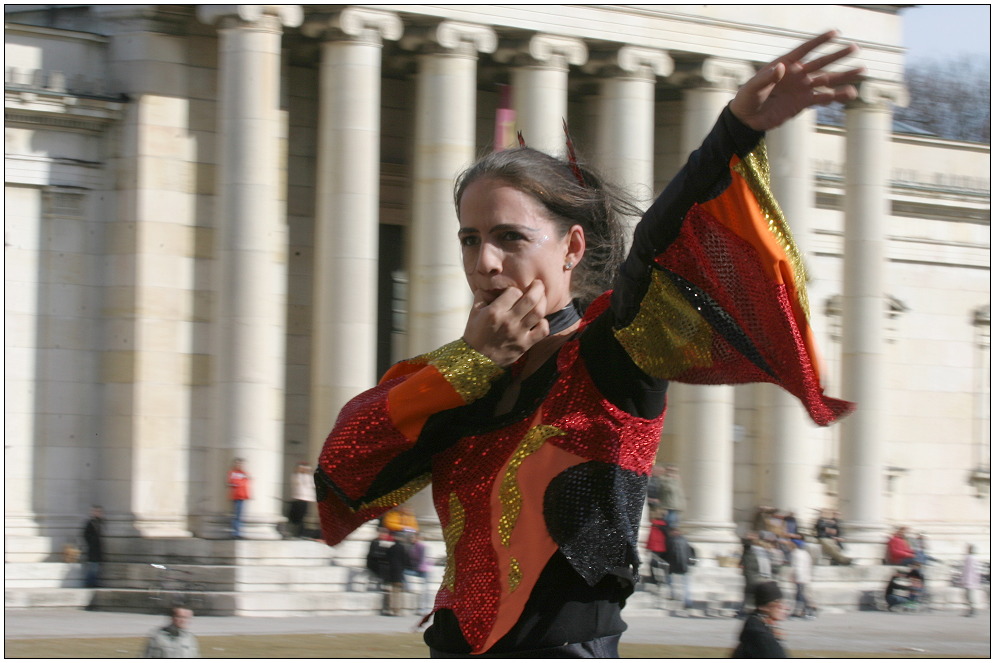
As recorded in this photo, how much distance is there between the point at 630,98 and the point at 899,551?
10556 mm

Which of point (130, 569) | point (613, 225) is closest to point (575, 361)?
point (613, 225)

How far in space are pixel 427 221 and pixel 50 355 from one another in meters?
7.31

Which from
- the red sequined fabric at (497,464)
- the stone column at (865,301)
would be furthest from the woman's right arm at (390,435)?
the stone column at (865,301)

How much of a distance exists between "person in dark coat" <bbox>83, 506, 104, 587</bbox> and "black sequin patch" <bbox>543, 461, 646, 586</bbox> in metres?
25.1

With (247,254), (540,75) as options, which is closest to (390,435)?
(247,254)

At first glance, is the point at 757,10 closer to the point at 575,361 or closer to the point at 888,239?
the point at 888,239

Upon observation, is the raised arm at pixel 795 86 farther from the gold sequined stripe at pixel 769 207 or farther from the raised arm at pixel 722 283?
the gold sequined stripe at pixel 769 207

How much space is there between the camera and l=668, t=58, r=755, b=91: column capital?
33594 mm

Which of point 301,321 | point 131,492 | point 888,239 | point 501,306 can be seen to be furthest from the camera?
point 888,239

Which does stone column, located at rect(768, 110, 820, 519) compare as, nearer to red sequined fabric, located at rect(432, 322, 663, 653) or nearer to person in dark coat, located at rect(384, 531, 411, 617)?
person in dark coat, located at rect(384, 531, 411, 617)

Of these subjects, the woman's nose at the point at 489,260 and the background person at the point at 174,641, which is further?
the background person at the point at 174,641

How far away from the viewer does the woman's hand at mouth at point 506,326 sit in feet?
12.5

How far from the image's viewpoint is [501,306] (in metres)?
3.81

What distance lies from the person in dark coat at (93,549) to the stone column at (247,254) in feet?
6.86
